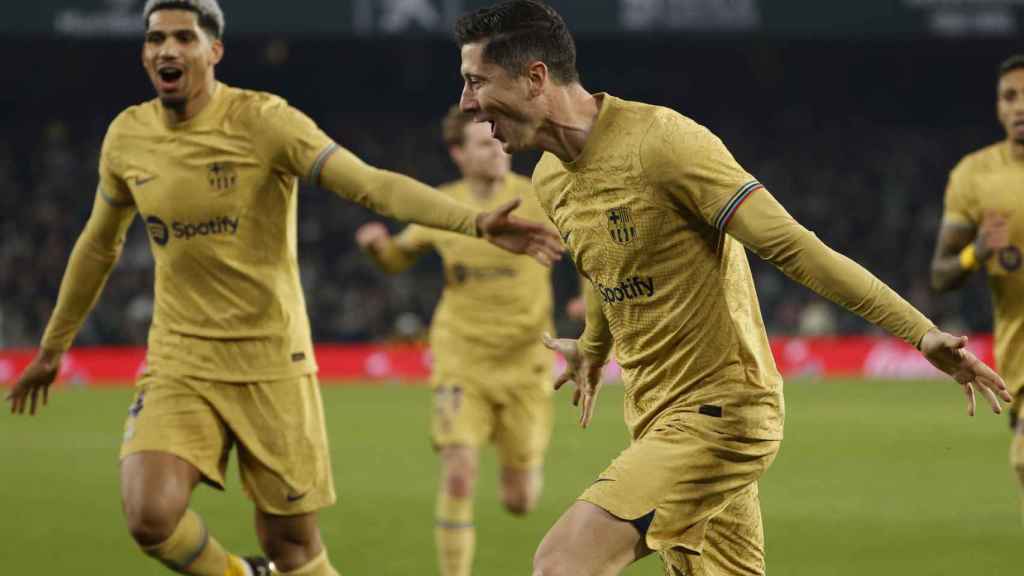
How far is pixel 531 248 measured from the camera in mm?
4777

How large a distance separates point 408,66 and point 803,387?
482 inches

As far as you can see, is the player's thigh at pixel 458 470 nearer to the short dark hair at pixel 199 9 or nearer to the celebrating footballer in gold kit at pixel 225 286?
the celebrating footballer in gold kit at pixel 225 286

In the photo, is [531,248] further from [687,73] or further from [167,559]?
[687,73]

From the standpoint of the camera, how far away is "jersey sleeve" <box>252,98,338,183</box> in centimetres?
521

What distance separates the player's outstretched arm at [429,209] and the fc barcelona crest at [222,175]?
1.10 feet

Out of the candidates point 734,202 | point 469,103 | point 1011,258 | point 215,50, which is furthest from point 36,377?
point 1011,258

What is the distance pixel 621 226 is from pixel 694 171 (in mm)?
299

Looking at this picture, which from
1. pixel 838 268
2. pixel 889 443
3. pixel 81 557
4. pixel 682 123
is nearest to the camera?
pixel 838 268

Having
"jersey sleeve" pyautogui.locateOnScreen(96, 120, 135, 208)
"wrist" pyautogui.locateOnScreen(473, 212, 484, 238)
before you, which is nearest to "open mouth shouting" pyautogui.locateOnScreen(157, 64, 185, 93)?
"jersey sleeve" pyautogui.locateOnScreen(96, 120, 135, 208)

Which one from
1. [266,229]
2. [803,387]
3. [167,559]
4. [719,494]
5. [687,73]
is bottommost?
[803,387]

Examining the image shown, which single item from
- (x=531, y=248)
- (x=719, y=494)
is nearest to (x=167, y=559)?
(x=531, y=248)

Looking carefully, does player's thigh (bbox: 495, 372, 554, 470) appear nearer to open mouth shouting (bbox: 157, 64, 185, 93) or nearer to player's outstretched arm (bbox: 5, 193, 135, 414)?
player's outstretched arm (bbox: 5, 193, 135, 414)

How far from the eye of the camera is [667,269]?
4066 mm

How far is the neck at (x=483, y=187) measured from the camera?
836 centimetres
